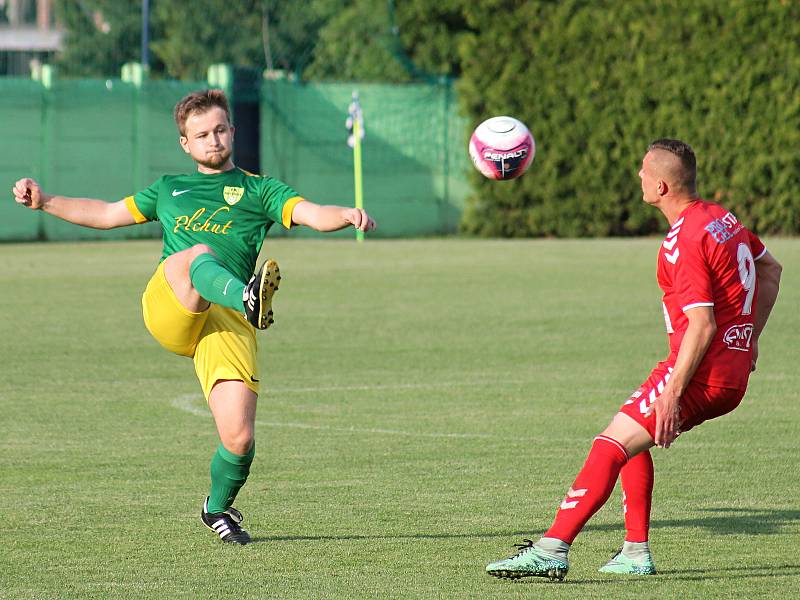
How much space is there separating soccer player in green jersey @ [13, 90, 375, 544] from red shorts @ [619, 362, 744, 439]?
138 centimetres

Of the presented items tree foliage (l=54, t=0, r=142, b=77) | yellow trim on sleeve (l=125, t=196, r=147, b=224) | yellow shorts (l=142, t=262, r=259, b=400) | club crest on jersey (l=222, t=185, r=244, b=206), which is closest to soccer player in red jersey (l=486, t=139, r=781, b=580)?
yellow shorts (l=142, t=262, r=259, b=400)

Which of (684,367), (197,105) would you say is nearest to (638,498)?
(684,367)

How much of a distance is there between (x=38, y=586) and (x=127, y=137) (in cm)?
2492

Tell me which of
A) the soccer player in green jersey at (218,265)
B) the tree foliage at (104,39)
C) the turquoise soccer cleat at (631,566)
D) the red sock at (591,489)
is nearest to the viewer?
the red sock at (591,489)

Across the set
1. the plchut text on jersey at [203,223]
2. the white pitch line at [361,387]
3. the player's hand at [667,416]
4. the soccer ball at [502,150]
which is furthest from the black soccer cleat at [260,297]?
the white pitch line at [361,387]

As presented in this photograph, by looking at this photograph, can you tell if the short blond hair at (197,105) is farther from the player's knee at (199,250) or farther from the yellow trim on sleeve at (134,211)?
the player's knee at (199,250)

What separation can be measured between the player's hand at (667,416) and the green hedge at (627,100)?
25.0 m

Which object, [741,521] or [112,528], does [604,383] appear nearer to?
[741,521]

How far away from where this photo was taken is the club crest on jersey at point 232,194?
725cm

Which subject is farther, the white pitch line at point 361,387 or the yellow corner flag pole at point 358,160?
the yellow corner flag pole at point 358,160

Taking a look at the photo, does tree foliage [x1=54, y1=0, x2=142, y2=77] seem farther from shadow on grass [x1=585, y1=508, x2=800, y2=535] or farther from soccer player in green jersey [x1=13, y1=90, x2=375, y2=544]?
Answer: shadow on grass [x1=585, y1=508, x2=800, y2=535]

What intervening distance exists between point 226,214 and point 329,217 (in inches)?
22.2

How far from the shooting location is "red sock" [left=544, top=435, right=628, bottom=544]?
6055 mm

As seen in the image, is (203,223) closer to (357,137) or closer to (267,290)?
Answer: (267,290)
